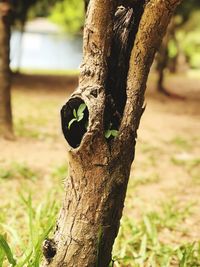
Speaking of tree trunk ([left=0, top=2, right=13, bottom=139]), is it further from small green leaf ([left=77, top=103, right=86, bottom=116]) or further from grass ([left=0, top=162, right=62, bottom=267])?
small green leaf ([left=77, top=103, right=86, bottom=116])

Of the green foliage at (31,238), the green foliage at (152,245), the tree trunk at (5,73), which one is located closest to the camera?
the green foliage at (31,238)

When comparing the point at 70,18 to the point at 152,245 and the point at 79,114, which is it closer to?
the point at 152,245

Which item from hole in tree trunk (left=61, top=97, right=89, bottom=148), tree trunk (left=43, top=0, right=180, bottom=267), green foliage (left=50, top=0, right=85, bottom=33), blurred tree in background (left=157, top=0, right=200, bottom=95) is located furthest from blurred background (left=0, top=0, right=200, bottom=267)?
green foliage (left=50, top=0, right=85, bottom=33)

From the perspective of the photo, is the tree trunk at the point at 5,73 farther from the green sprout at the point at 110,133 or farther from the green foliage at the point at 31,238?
the green sprout at the point at 110,133

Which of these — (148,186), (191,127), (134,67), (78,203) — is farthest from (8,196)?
(191,127)

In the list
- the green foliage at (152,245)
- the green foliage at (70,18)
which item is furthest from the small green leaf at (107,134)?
the green foliage at (70,18)

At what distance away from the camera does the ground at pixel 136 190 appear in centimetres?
340

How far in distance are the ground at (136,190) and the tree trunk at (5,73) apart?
28 cm

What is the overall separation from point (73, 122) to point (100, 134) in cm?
17

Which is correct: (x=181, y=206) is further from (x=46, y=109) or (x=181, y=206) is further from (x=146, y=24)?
(x=46, y=109)

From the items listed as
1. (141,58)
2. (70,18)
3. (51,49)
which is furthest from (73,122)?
(51,49)

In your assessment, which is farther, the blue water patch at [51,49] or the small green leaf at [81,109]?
the blue water patch at [51,49]

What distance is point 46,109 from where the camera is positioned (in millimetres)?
11305

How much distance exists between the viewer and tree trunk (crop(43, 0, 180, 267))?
230 centimetres
